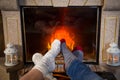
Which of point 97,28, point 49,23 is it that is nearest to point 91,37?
point 97,28

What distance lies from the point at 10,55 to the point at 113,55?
0.93 m

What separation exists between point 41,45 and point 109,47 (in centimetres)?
65

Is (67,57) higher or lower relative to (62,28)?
lower

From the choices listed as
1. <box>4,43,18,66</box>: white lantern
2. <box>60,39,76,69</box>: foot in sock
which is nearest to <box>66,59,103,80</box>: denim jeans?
<box>60,39,76,69</box>: foot in sock

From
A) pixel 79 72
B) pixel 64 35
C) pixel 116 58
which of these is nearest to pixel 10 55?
pixel 64 35

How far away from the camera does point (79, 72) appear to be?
4.64 ft

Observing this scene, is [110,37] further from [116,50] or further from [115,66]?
[115,66]

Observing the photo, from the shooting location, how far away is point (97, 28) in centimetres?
207

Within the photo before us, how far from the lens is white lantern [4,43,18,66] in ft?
6.61

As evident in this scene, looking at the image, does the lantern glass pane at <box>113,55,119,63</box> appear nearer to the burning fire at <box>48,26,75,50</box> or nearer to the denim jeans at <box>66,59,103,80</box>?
the burning fire at <box>48,26,75,50</box>

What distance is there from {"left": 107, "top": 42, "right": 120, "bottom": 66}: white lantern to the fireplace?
0.46 ft

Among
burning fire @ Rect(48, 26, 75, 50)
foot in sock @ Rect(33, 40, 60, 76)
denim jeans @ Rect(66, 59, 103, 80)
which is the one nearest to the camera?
denim jeans @ Rect(66, 59, 103, 80)

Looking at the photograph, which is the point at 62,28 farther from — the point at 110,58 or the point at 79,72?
the point at 79,72

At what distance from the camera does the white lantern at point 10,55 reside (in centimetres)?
202
